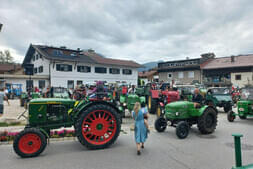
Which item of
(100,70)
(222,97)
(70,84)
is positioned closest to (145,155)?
(222,97)

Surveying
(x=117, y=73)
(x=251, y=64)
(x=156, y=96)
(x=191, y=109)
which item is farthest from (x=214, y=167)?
(x=251, y=64)

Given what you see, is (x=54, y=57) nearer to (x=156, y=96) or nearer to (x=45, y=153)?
(x=156, y=96)

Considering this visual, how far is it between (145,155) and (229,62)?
121 ft

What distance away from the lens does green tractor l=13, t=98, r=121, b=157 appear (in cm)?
465

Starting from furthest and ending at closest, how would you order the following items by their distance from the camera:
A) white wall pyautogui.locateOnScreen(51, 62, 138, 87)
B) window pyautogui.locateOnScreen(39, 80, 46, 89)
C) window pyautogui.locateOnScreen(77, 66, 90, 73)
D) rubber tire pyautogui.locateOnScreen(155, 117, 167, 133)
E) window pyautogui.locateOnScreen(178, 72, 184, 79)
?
window pyautogui.locateOnScreen(178, 72, 184, 79)
window pyautogui.locateOnScreen(77, 66, 90, 73)
white wall pyautogui.locateOnScreen(51, 62, 138, 87)
window pyautogui.locateOnScreen(39, 80, 46, 89)
rubber tire pyautogui.locateOnScreen(155, 117, 167, 133)

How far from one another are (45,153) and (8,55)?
68089 mm

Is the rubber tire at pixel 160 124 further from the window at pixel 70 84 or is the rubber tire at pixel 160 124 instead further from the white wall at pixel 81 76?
the window at pixel 70 84

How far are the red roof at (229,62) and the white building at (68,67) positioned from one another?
16.3m

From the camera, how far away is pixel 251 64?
30906 millimetres

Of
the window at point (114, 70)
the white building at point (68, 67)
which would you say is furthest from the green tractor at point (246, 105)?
the window at point (114, 70)

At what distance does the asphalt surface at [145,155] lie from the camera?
13.3 ft

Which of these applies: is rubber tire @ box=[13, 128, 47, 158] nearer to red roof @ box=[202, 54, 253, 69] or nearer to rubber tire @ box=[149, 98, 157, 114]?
rubber tire @ box=[149, 98, 157, 114]

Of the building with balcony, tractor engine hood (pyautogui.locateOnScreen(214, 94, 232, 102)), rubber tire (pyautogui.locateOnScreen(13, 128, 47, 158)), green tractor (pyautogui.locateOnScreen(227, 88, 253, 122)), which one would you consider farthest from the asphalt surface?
the building with balcony

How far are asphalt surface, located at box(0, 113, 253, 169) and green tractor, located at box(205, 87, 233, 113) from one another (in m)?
6.58
